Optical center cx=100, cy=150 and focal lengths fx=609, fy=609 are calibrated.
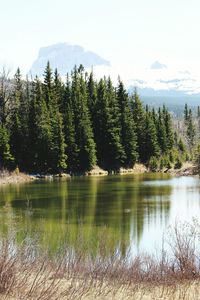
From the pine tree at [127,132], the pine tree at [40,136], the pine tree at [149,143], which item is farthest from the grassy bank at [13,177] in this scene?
the pine tree at [149,143]

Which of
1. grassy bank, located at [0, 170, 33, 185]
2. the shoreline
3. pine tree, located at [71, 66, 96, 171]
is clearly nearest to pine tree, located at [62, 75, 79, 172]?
pine tree, located at [71, 66, 96, 171]

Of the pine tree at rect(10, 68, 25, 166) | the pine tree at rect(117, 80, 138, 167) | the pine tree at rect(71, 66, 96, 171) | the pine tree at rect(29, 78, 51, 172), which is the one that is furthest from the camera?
the pine tree at rect(117, 80, 138, 167)

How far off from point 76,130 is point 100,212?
46.8 meters

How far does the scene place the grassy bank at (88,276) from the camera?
1158 cm

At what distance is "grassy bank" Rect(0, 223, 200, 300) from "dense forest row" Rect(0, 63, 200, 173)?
57819 mm

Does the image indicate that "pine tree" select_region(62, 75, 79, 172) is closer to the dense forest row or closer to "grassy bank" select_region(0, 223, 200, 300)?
the dense forest row

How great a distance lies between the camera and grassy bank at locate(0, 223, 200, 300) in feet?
38.0

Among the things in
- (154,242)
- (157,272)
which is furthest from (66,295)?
(154,242)

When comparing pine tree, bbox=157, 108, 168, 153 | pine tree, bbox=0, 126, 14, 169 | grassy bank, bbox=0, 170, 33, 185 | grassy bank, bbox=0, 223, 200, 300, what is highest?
pine tree, bbox=157, 108, 168, 153

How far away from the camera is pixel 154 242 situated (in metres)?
23.9

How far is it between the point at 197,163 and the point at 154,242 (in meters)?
52.6

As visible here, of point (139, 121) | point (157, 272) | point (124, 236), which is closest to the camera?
point (157, 272)

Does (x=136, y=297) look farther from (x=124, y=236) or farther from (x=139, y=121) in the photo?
(x=139, y=121)

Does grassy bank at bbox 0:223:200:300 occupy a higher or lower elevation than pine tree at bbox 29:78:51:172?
lower
